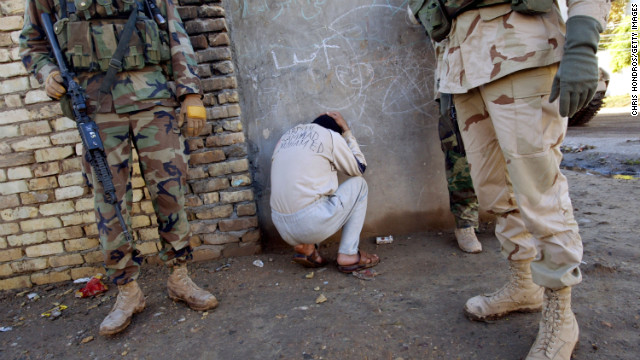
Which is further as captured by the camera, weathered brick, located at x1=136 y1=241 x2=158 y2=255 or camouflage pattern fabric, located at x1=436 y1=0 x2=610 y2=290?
weathered brick, located at x1=136 y1=241 x2=158 y2=255

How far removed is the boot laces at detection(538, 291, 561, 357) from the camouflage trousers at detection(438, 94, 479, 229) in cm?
118

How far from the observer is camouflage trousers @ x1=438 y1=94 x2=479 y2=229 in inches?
97.0

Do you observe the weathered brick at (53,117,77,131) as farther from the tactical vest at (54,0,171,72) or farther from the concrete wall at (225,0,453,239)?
the concrete wall at (225,0,453,239)

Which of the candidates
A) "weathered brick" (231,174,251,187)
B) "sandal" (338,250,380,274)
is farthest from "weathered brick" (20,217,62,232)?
"sandal" (338,250,380,274)

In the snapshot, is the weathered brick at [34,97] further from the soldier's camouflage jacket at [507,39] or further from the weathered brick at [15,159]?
the soldier's camouflage jacket at [507,39]

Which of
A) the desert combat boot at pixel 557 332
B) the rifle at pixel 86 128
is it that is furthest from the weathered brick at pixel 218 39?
the desert combat boot at pixel 557 332

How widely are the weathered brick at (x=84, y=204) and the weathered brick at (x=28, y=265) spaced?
1.57 feet

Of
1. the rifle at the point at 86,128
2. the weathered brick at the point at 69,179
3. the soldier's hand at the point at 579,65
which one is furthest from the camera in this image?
the weathered brick at the point at 69,179

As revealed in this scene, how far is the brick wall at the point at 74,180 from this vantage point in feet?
7.95

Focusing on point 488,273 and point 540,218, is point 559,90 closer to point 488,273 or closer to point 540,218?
point 540,218

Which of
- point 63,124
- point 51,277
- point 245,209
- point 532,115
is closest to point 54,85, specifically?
point 63,124

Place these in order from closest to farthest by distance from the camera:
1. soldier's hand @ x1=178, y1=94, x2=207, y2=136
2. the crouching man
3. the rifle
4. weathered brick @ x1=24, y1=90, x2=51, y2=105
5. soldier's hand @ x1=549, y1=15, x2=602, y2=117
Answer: soldier's hand @ x1=549, y1=15, x2=602, y2=117, the rifle, soldier's hand @ x1=178, y1=94, x2=207, y2=136, the crouching man, weathered brick @ x1=24, y1=90, x2=51, y2=105

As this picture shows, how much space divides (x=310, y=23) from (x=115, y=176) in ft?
5.53

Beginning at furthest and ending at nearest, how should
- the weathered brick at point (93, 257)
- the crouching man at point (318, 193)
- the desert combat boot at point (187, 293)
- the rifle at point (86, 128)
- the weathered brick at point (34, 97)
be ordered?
the weathered brick at point (93, 257)
the weathered brick at point (34, 97)
the crouching man at point (318, 193)
the desert combat boot at point (187, 293)
the rifle at point (86, 128)
